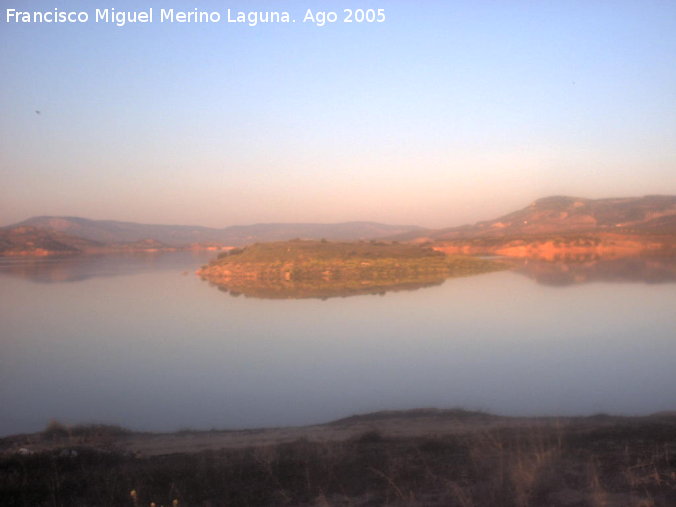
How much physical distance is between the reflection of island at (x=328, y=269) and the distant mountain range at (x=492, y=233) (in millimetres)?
21449

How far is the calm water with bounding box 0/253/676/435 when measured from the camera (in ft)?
30.3

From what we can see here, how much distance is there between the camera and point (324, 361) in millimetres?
12406

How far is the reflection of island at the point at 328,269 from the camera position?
3009 centimetres

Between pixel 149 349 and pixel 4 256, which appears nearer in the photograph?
pixel 149 349

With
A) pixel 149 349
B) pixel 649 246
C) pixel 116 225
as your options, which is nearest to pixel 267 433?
pixel 149 349

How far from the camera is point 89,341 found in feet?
51.8

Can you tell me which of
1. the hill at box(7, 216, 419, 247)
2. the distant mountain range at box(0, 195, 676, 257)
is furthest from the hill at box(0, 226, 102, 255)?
the hill at box(7, 216, 419, 247)

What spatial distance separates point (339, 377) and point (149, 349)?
238 inches

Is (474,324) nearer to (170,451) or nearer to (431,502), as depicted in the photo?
(170,451)

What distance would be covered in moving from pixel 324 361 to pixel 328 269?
22268mm

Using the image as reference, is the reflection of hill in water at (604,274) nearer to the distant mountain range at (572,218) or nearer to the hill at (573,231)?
the hill at (573,231)

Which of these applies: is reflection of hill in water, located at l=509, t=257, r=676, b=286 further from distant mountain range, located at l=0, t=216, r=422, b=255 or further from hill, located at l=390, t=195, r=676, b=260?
distant mountain range, located at l=0, t=216, r=422, b=255

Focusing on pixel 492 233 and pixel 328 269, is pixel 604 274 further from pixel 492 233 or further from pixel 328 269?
pixel 492 233

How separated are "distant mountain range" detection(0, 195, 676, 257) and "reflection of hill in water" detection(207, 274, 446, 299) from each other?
96.6 feet
